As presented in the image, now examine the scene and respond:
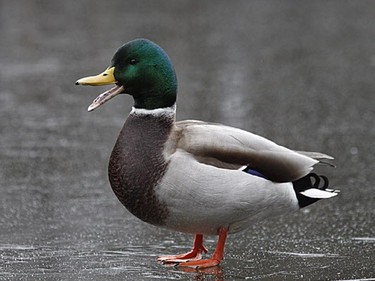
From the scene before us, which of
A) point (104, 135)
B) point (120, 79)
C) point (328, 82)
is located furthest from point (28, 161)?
point (328, 82)

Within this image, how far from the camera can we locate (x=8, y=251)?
15.8 ft

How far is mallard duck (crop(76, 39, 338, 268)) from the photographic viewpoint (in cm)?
429

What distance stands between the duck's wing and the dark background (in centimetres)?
44

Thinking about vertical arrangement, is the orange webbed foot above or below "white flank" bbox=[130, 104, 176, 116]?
below

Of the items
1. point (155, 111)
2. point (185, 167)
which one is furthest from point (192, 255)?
point (155, 111)

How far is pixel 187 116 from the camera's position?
887cm

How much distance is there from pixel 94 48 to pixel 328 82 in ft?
12.7

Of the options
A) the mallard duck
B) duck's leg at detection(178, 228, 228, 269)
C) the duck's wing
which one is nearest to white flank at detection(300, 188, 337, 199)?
the mallard duck

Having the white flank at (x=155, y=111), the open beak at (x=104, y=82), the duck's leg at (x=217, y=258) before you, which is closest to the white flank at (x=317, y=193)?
the duck's leg at (x=217, y=258)

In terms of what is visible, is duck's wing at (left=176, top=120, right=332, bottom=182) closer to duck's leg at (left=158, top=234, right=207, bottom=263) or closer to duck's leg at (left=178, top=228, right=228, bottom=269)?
duck's leg at (left=178, top=228, right=228, bottom=269)

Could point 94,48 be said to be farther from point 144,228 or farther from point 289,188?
point 289,188

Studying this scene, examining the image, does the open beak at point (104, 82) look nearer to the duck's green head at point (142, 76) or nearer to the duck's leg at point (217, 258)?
the duck's green head at point (142, 76)

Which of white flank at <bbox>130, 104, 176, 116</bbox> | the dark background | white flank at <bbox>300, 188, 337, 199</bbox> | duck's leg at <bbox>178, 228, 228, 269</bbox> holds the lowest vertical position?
the dark background

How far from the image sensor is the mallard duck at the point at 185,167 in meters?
4.29
